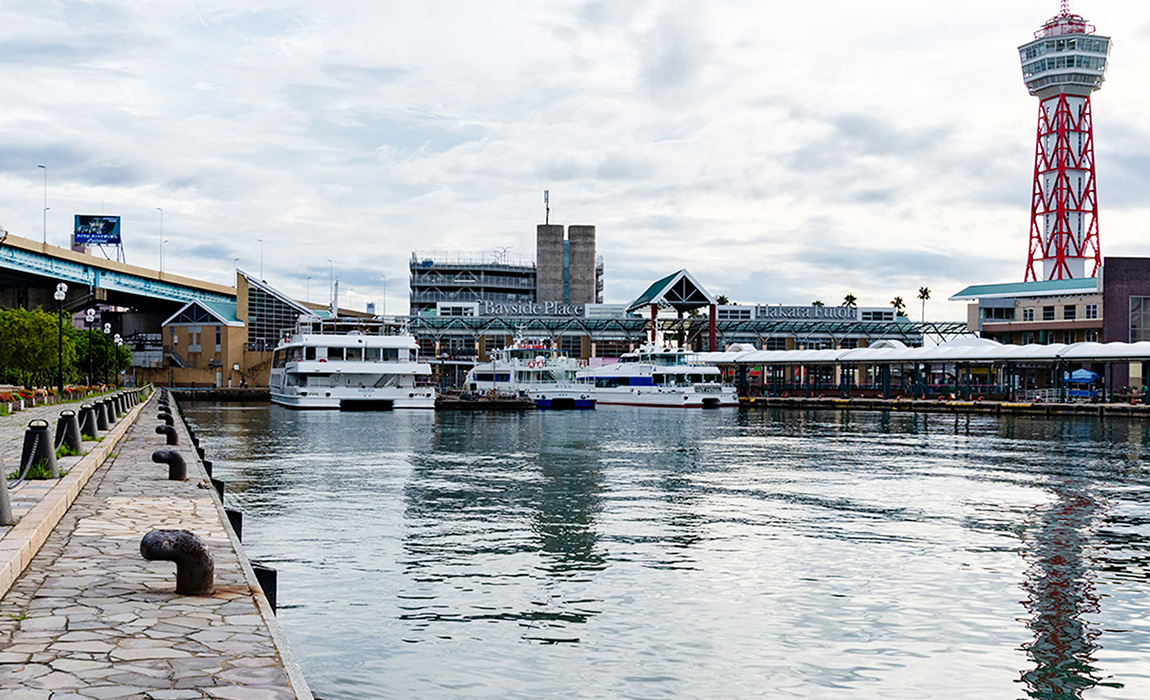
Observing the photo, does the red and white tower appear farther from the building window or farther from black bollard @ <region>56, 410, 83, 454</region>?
black bollard @ <region>56, 410, 83, 454</region>

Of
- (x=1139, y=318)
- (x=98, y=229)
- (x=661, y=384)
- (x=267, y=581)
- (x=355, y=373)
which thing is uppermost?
(x=98, y=229)

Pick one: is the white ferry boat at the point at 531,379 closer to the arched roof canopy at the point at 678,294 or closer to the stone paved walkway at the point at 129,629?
the arched roof canopy at the point at 678,294

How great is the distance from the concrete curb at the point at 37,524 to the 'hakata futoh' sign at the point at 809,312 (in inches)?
4863

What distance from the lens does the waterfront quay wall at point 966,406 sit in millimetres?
71938

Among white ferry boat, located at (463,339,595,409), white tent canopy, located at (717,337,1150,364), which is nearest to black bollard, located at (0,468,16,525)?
white tent canopy, located at (717,337,1150,364)

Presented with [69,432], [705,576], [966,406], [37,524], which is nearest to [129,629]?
[37,524]

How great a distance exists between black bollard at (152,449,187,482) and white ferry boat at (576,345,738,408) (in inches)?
2743

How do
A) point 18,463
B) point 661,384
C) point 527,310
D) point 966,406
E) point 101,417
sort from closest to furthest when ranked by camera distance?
1. point 18,463
2. point 101,417
3. point 966,406
4. point 661,384
5. point 527,310

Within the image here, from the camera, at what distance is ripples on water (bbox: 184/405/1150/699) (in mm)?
11148

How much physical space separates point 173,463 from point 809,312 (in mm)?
125248

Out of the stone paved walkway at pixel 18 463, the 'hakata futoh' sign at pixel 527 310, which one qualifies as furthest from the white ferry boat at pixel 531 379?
the stone paved walkway at pixel 18 463

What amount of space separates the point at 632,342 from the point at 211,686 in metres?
123

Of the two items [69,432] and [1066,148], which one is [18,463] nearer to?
[69,432]

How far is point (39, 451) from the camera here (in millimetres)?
16531
